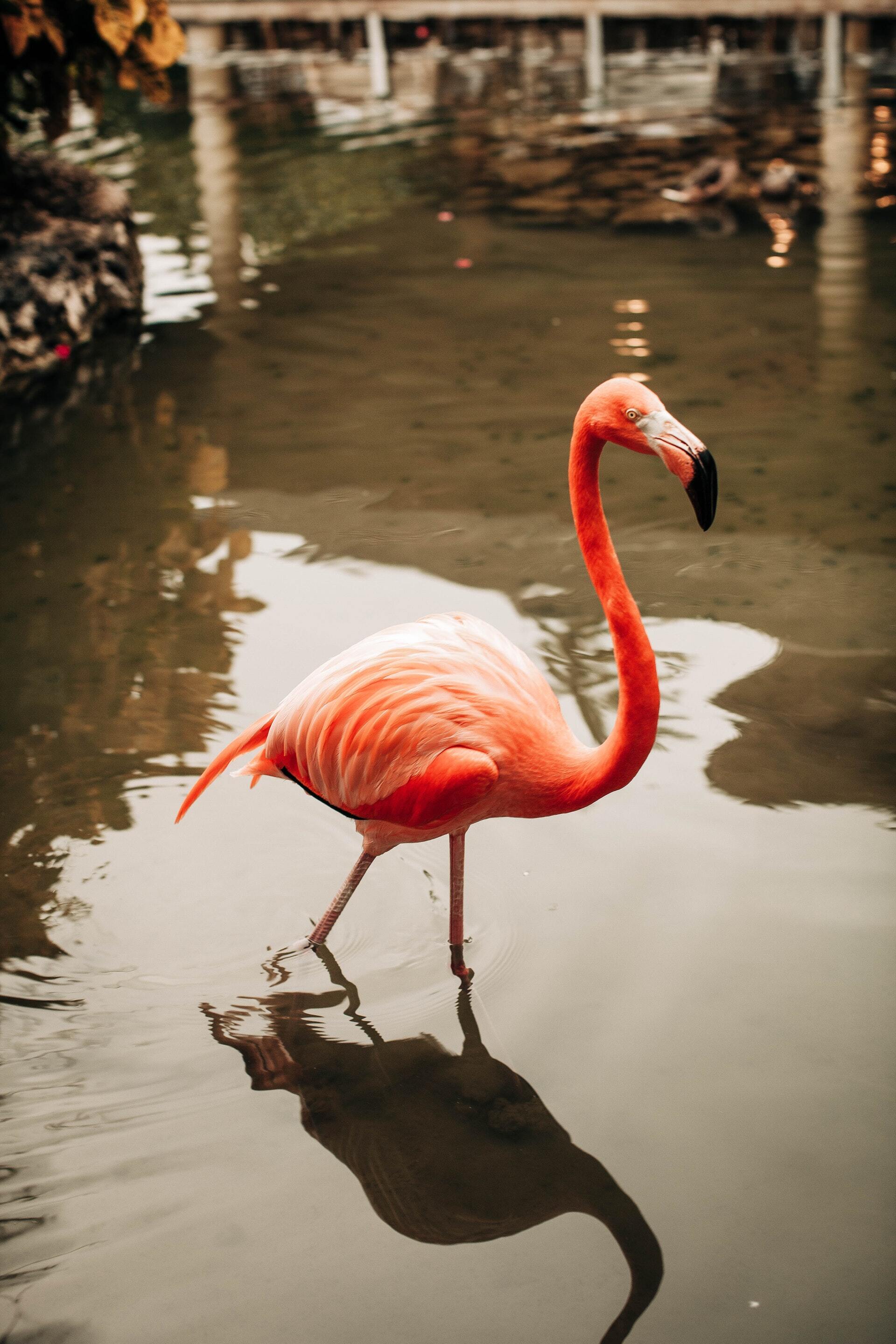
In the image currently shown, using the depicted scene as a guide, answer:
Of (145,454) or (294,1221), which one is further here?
(145,454)

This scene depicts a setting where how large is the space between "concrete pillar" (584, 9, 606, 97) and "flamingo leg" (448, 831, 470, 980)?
10.9 metres

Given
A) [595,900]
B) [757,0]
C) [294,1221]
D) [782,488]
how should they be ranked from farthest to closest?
[757,0] < [782,488] < [595,900] < [294,1221]

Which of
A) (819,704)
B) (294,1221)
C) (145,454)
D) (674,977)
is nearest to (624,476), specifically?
(819,704)

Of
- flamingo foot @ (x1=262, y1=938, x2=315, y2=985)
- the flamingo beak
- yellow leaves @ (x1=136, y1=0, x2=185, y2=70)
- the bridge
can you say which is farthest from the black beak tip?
the bridge

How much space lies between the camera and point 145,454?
575 cm

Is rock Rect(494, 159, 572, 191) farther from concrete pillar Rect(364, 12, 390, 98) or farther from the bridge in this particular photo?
concrete pillar Rect(364, 12, 390, 98)

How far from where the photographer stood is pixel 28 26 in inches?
234

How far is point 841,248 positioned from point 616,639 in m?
5.93

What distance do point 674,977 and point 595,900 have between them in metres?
0.33

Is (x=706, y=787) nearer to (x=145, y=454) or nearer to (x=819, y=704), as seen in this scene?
(x=819, y=704)

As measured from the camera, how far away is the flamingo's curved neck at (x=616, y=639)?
2.59m

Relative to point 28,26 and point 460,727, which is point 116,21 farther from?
point 460,727

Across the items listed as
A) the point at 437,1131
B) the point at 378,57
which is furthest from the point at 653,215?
the point at 437,1131

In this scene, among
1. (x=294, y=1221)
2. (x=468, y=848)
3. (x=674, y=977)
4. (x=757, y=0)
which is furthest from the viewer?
(x=757, y=0)
